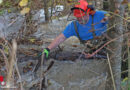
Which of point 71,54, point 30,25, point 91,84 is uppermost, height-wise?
point 30,25

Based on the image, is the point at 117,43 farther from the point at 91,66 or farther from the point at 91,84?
the point at 91,66

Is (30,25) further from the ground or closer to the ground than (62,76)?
further from the ground

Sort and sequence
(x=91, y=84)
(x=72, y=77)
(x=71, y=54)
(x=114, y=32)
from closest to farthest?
(x=114, y=32) → (x=91, y=84) → (x=72, y=77) → (x=71, y=54)

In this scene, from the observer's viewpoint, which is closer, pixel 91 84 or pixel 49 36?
pixel 91 84

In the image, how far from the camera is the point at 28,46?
4.56 meters

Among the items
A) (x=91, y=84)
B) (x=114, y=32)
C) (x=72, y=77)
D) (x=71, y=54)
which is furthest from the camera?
(x=71, y=54)

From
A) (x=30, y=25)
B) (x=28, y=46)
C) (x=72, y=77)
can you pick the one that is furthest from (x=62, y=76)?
(x=30, y=25)

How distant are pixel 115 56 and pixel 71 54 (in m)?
2.20

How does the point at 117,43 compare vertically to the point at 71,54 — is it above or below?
above

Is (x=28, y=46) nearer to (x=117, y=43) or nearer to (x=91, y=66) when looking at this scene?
(x=91, y=66)

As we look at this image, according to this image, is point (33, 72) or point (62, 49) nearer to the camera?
point (33, 72)

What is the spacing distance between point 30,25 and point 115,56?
372 cm

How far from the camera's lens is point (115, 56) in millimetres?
1760

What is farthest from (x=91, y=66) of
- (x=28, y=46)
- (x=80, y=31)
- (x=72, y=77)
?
(x=28, y=46)
